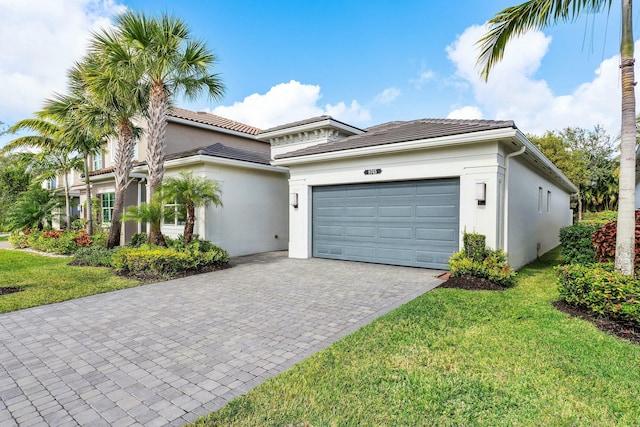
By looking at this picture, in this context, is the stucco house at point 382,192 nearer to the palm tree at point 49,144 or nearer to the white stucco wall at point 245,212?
the white stucco wall at point 245,212

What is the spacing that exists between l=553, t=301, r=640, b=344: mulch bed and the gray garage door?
11.4 ft

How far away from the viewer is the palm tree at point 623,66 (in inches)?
206

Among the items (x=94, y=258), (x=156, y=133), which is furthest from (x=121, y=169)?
(x=156, y=133)

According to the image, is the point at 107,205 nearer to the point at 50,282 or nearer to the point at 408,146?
the point at 50,282

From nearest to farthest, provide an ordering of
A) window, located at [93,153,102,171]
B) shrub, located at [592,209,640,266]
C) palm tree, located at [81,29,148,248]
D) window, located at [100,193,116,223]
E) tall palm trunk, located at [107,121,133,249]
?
1. shrub, located at [592,209,640,266]
2. palm tree, located at [81,29,148,248]
3. tall palm trunk, located at [107,121,133,249]
4. window, located at [100,193,116,223]
5. window, located at [93,153,102,171]

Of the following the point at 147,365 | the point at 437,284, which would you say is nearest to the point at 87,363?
the point at 147,365

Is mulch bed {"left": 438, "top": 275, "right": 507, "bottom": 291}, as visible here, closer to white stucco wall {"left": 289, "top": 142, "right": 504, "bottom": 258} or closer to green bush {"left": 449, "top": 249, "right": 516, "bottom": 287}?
green bush {"left": 449, "top": 249, "right": 516, "bottom": 287}

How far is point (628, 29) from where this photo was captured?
541 cm

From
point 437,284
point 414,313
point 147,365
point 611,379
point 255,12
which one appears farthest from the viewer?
point 255,12

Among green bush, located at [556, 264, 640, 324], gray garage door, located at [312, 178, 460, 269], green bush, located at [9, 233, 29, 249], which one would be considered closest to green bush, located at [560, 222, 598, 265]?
gray garage door, located at [312, 178, 460, 269]

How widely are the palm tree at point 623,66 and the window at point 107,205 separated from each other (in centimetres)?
1761

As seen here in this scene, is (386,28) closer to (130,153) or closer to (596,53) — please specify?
(596,53)

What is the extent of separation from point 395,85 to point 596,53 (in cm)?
1149

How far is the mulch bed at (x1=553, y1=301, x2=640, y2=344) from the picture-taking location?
4.41 m
